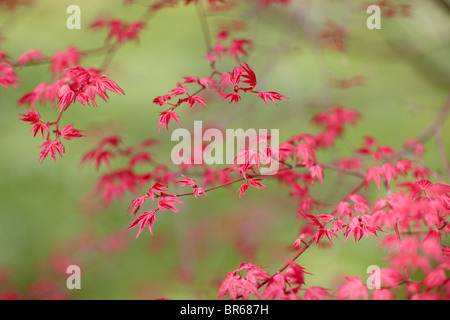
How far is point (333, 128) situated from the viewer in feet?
8.65

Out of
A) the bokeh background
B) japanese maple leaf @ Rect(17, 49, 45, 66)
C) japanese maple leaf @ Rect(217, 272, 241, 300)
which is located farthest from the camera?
the bokeh background

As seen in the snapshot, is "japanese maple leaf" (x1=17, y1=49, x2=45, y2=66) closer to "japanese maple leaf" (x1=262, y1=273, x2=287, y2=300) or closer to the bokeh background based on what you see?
the bokeh background

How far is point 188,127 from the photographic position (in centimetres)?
347

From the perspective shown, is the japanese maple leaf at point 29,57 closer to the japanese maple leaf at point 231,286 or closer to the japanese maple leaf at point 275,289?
the japanese maple leaf at point 231,286

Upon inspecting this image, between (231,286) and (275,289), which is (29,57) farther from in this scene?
(275,289)

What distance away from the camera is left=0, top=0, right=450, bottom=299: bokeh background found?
3.36 metres

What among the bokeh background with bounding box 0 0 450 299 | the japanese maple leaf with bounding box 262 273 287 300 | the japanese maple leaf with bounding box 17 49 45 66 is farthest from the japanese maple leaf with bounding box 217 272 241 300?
the japanese maple leaf with bounding box 17 49 45 66

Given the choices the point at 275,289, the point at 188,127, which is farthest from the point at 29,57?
the point at 188,127

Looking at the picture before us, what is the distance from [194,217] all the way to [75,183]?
163 centimetres

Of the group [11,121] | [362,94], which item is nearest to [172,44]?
[11,121]
